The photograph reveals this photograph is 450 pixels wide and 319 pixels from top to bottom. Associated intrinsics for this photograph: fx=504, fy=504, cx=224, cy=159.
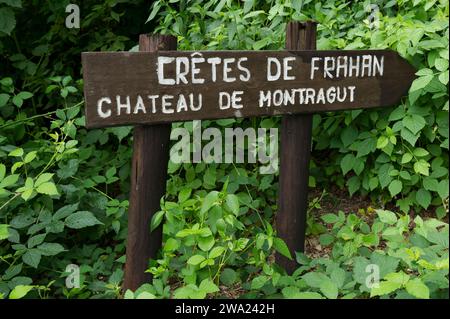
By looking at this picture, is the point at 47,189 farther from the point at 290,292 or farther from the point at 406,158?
the point at 406,158

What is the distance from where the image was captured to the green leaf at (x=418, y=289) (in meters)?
1.78

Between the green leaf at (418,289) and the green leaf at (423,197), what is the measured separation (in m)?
1.09

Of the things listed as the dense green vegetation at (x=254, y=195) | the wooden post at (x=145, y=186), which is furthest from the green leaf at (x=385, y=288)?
the wooden post at (x=145, y=186)

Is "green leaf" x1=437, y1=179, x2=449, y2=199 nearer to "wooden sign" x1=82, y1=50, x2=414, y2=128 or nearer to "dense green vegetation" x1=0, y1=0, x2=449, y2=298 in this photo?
"dense green vegetation" x1=0, y1=0, x2=449, y2=298

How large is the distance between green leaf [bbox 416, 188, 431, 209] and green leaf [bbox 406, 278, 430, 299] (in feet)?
3.57

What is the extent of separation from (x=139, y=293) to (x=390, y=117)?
65.0 inches

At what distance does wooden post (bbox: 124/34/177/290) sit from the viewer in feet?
6.89

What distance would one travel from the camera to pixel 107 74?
6.31ft

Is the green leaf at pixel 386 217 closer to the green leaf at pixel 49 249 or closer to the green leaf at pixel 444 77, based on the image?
the green leaf at pixel 444 77

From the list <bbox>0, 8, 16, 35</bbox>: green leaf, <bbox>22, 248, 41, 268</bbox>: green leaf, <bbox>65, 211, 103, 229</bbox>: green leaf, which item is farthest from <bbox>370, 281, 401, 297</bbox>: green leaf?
<bbox>0, 8, 16, 35</bbox>: green leaf

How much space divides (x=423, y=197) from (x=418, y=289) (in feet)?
3.81

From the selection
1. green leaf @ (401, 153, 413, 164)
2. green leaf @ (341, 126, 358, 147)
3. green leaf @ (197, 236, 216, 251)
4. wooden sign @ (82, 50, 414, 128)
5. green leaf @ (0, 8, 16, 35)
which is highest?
green leaf @ (0, 8, 16, 35)
